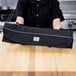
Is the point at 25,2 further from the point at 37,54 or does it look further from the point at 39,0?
the point at 37,54

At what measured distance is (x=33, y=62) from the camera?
1340mm

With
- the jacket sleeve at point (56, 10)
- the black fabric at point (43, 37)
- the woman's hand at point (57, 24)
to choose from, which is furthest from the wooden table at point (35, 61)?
the jacket sleeve at point (56, 10)

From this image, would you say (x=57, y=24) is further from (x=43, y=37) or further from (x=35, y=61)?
(x=35, y=61)

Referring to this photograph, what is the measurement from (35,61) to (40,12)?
800 mm

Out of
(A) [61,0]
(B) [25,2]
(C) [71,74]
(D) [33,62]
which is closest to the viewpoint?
(C) [71,74]

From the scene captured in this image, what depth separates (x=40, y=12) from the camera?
205 cm

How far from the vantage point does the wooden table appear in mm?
1235

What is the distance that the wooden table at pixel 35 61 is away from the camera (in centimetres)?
124

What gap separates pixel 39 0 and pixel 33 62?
2.70 feet

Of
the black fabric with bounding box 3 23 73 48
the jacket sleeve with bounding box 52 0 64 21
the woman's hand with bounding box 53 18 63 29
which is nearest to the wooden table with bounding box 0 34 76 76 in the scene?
the black fabric with bounding box 3 23 73 48

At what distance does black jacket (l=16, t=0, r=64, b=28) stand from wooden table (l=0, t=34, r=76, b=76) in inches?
19.7

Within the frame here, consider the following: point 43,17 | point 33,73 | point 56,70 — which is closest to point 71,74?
point 56,70

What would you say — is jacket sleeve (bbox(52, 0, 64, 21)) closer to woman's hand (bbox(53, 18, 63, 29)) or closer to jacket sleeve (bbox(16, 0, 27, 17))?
woman's hand (bbox(53, 18, 63, 29))

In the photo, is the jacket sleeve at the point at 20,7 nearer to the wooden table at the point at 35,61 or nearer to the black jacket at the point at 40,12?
the black jacket at the point at 40,12
